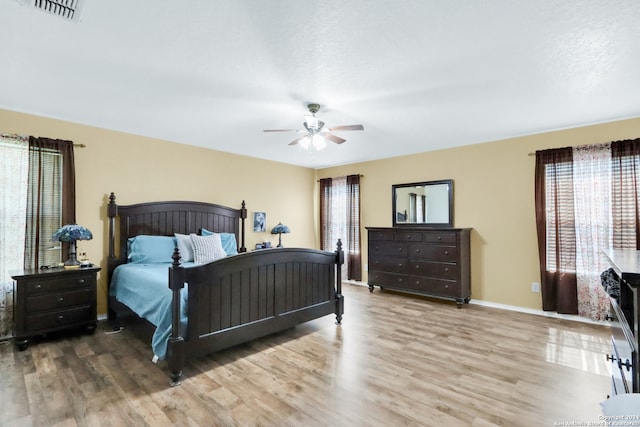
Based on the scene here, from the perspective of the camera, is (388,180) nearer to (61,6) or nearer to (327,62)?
(327,62)

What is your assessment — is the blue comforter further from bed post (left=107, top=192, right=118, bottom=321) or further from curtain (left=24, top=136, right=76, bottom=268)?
curtain (left=24, top=136, right=76, bottom=268)

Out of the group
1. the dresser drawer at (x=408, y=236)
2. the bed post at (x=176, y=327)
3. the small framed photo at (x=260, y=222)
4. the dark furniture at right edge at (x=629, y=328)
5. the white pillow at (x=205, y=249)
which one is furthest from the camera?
the small framed photo at (x=260, y=222)

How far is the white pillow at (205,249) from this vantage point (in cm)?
391

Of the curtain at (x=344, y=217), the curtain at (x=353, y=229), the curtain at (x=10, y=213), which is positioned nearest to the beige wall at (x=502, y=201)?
the curtain at (x=353, y=229)

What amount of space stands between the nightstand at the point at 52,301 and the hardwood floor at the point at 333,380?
0.56ft

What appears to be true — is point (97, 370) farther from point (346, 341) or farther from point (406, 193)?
point (406, 193)

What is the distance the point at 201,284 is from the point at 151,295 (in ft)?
2.09

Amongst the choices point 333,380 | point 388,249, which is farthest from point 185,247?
point 388,249

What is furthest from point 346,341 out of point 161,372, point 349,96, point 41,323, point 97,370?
point 41,323

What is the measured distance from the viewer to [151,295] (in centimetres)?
279

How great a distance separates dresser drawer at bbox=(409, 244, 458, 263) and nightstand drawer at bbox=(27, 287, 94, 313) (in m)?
4.21

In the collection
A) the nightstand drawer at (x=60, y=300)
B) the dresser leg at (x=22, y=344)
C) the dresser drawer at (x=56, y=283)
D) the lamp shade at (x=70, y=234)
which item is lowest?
the dresser leg at (x=22, y=344)

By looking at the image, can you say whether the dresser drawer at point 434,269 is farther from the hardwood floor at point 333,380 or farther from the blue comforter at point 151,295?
the blue comforter at point 151,295

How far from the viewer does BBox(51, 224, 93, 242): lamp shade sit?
124 inches
